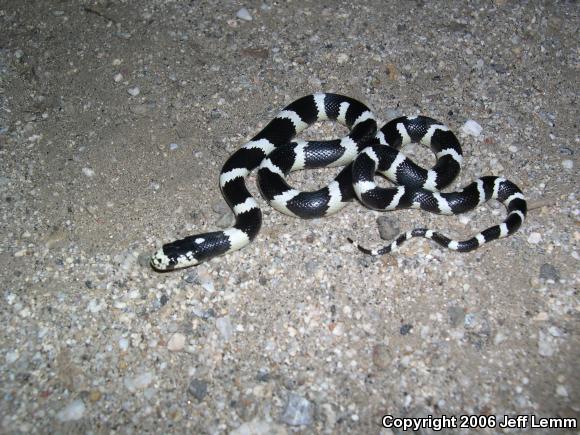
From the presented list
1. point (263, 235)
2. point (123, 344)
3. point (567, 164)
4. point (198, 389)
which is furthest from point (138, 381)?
point (567, 164)

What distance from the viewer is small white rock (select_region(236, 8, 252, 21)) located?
7.15 m

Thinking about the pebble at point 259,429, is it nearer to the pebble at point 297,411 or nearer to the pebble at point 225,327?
the pebble at point 297,411

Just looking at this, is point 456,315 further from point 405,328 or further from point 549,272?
point 549,272

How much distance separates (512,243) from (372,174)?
61.9 inches

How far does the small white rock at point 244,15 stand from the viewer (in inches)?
282

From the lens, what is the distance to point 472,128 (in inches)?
239

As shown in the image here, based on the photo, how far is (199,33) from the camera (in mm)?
7027

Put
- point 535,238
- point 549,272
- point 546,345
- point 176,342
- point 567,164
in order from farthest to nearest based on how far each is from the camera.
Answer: point 567,164 → point 535,238 → point 549,272 → point 176,342 → point 546,345

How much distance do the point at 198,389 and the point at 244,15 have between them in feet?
17.0

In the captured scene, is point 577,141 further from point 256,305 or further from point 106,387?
point 106,387

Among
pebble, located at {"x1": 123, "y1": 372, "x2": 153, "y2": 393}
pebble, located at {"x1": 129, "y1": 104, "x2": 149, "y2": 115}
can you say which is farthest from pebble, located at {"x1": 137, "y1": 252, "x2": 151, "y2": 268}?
pebble, located at {"x1": 129, "y1": 104, "x2": 149, "y2": 115}

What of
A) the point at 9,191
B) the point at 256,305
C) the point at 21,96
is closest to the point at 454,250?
the point at 256,305

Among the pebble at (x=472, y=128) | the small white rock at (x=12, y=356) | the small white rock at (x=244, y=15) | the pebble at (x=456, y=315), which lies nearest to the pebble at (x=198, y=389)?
the small white rock at (x=12, y=356)

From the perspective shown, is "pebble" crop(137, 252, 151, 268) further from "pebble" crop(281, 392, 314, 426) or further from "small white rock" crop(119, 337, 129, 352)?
"pebble" crop(281, 392, 314, 426)
